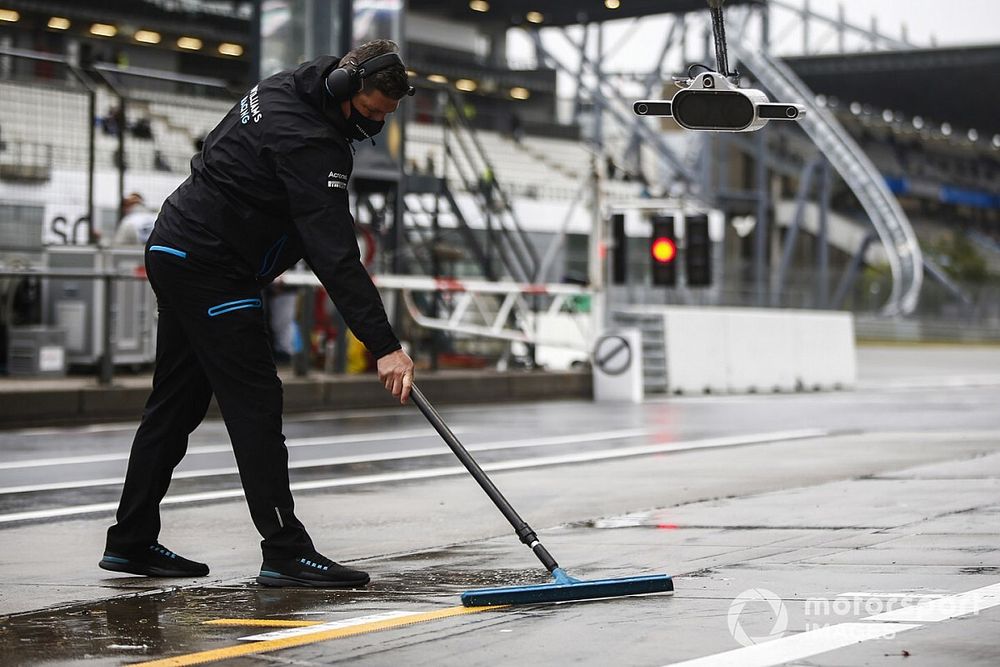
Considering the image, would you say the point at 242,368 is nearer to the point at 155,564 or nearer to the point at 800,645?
the point at 155,564

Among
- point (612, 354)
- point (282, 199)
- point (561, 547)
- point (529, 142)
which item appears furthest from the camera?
point (529, 142)

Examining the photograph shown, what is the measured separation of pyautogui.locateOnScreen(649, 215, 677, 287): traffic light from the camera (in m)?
23.1

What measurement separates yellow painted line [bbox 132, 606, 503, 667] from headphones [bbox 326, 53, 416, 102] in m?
1.86

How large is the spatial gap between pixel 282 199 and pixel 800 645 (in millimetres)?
2518

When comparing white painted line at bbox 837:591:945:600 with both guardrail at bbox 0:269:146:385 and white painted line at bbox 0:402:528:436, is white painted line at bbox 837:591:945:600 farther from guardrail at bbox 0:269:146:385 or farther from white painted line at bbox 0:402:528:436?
guardrail at bbox 0:269:146:385

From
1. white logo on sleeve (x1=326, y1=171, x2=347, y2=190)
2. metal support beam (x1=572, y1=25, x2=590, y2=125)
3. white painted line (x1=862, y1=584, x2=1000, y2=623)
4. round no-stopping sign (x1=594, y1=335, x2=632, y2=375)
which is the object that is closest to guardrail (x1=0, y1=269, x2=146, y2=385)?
round no-stopping sign (x1=594, y1=335, x2=632, y2=375)

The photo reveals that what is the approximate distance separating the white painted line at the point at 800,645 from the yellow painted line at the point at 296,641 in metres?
1.03

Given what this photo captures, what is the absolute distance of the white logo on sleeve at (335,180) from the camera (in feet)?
18.5

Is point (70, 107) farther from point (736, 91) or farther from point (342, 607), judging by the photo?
point (342, 607)

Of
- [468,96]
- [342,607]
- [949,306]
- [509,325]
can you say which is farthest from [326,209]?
[949,306]

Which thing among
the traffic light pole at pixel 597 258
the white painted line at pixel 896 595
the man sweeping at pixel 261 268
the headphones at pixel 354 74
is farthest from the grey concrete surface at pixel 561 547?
the traffic light pole at pixel 597 258

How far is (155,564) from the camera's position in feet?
19.7

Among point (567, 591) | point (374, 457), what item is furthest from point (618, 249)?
point (567, 591)

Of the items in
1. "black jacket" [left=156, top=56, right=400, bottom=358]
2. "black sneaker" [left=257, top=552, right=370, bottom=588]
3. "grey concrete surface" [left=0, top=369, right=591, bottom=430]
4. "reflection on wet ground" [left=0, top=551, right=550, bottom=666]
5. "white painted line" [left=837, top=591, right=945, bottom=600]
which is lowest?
"reflection on wet ground" [left=0, top=551, right=550, bottom=666]
